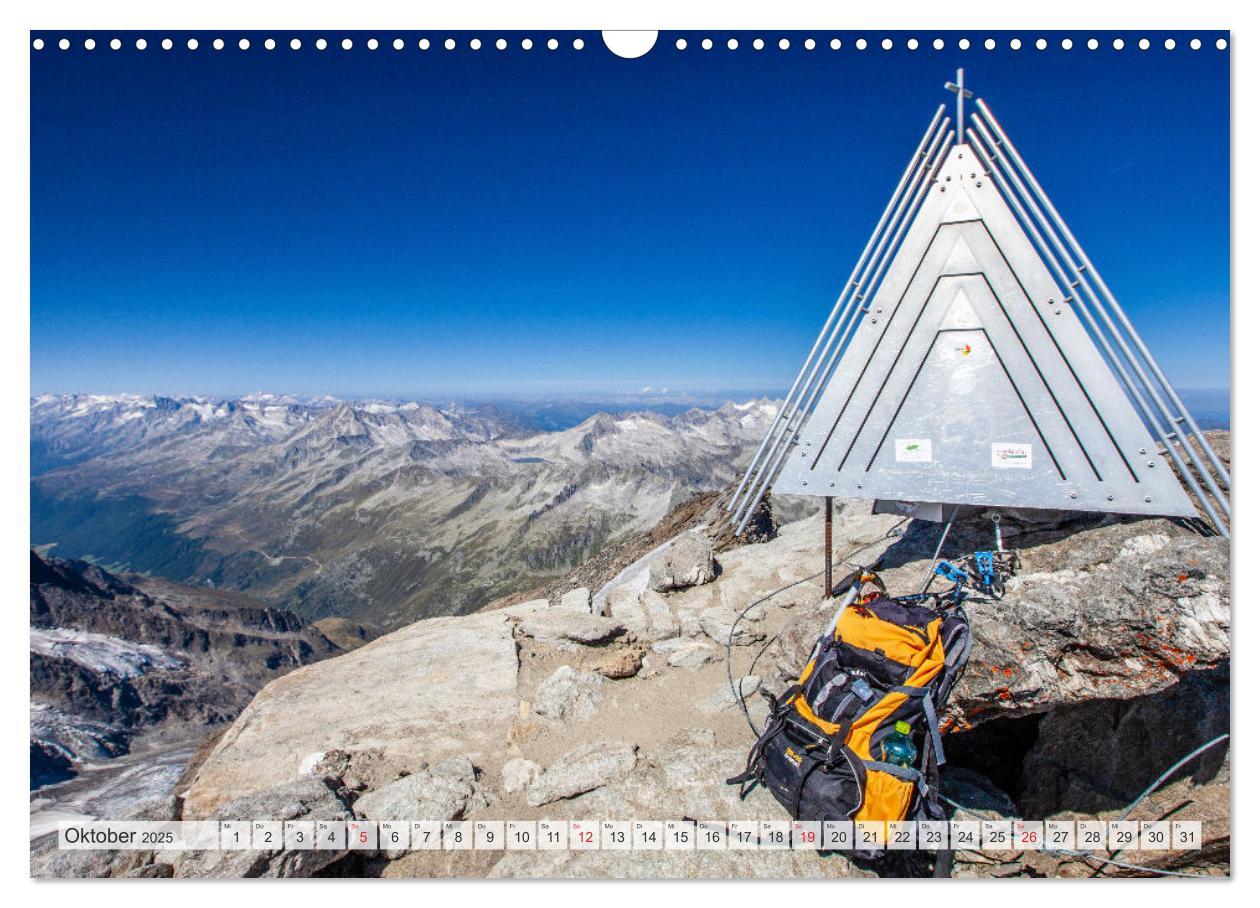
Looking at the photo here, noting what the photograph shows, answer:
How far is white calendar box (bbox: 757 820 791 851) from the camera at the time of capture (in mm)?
5379

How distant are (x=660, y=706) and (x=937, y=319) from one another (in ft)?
20.6

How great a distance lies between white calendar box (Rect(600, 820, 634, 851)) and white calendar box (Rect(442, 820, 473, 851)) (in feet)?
4.28

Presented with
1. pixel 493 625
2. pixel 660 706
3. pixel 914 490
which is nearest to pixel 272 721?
pixel 493 625

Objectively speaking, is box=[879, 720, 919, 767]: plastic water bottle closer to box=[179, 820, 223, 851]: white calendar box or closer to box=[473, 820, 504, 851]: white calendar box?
box=[473, 820, 504, 851]: white calendar box

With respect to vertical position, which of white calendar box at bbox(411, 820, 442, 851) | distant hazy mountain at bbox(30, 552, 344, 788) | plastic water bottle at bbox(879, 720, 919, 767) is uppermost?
plastic water bottle at bbox(879, 720, 919, 767)

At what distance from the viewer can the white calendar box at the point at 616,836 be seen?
539cm

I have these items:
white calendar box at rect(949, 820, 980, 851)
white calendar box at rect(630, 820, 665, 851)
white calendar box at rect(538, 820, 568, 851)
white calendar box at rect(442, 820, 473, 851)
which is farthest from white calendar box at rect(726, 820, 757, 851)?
white calendar box at rect(442, 820, 473, 851)

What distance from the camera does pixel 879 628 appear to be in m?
6.02

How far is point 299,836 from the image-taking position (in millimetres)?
5516

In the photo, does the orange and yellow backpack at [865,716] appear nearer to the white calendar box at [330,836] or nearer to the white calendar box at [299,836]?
the white calendar box at [330,836]

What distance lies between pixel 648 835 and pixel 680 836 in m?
0.30

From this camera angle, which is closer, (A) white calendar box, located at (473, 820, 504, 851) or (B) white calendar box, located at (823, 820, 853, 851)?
(B) white calendar box, located at (823, 820, 853, 851)

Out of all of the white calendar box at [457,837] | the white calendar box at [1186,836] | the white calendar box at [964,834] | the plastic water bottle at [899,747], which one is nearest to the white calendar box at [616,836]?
the white calendar box at [457,837]

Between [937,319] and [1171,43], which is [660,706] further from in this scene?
[1171,43]
